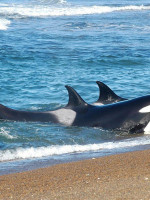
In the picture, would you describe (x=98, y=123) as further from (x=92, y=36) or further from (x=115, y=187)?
(x=92, y=36)

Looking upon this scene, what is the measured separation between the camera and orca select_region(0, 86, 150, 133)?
12.2 meters

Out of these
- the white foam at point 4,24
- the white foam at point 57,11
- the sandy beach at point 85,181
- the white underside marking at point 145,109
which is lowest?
the white foam at point 57,11

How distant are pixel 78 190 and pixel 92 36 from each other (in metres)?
22.8

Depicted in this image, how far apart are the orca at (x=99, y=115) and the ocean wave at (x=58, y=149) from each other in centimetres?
145

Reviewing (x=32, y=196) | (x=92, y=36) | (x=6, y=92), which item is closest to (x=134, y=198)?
(x=32, y=196)

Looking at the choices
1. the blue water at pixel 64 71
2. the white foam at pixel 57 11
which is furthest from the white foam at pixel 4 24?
the white foam at pixel 57 11

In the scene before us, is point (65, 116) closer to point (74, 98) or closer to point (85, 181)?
point (74, 98)

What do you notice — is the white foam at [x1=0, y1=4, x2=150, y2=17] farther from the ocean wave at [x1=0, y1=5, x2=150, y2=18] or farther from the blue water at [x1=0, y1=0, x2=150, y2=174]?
the blue water at [x1=0, y1=0, x2=150, y2=174]

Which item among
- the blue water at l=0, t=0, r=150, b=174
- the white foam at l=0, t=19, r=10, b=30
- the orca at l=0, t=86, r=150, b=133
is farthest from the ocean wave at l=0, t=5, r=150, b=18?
the orca at l=0, t=86, r=150, b=133

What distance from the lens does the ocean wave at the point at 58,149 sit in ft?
31.3

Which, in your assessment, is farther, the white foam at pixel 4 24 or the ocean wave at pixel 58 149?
the white foam at pixel 4 24

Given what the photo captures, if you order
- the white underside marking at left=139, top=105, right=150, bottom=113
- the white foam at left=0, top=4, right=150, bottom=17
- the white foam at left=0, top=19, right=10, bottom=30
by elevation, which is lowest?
the white foam at left=0, top=4, right=150, bottom=17

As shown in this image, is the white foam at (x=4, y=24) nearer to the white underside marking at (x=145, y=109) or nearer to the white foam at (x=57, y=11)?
Answer: the white foam at (x=57, y=11)

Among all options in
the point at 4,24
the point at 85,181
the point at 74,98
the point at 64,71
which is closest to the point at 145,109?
the point at 74,98
